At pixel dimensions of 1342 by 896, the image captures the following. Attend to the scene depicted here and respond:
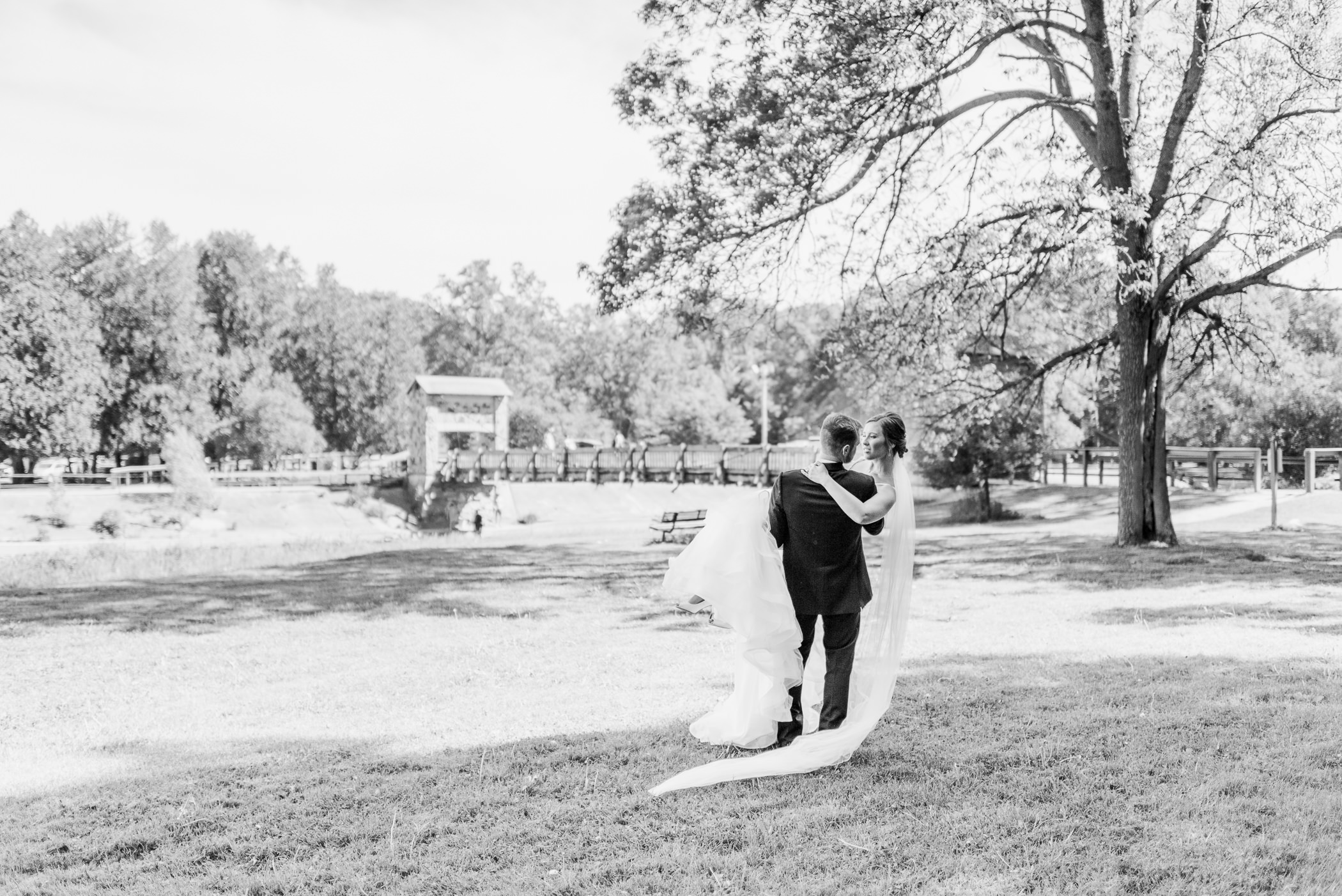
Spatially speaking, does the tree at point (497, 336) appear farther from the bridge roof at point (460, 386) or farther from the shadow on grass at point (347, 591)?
the shadow on grass at point (347, 591)

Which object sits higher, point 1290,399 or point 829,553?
point 1290,399

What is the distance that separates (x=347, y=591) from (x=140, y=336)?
4080 centimetres

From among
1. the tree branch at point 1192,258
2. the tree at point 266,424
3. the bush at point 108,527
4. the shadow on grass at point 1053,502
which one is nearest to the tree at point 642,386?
the tree at point 266,424

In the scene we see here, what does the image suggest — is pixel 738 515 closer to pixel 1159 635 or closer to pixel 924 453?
pixel 1159 635

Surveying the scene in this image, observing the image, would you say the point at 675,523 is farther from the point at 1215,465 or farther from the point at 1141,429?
the point at 1215,465

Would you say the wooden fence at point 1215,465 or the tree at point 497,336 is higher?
the tree at point 497,336

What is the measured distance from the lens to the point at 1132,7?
1355 centimetres

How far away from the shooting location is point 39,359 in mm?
40625

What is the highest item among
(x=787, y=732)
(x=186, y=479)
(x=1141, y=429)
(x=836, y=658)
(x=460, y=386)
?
(x=460, y=386)

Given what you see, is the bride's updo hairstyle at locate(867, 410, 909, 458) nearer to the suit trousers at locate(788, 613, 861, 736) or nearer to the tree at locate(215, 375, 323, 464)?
the suit trousers at locate(788, 613, 861, 736)

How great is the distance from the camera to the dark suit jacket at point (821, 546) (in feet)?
16.9

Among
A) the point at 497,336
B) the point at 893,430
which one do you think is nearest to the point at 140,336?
the point at 497,336

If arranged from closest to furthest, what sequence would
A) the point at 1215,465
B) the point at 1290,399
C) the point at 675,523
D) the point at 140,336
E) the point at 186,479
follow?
the point at 675,523, the point at 1215,465, the point at 1290,399, the point at 186,479, the point at 140,336

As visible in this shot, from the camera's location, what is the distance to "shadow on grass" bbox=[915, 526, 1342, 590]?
12227mm
